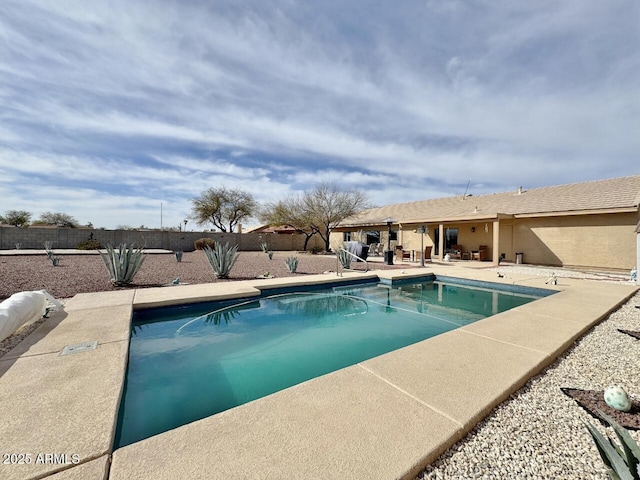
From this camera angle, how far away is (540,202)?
15000mm

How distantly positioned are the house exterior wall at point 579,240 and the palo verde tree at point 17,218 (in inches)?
1797

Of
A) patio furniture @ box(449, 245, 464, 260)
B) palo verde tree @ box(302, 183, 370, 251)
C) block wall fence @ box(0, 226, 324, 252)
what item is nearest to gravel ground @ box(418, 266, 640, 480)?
patio furniture @ box(449, 245, 464, 260)

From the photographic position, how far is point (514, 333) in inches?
160

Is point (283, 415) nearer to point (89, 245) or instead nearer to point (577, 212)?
point (577, 212)

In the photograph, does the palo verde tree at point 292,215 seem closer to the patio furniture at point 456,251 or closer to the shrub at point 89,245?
the patio furniture at point 456,251

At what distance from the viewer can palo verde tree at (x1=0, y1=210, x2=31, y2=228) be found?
101 feet

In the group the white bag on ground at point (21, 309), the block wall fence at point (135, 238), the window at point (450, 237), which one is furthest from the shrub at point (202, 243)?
the white bag on ground at point (21, 309)

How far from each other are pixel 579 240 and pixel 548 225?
138 cm

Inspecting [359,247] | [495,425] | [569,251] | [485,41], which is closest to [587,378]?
[495,425]

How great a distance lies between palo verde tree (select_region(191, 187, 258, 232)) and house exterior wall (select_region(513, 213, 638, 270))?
86.0 ft

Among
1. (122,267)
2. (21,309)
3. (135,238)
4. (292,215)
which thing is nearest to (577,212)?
(292,215)

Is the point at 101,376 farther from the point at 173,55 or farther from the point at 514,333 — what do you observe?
the point at 173,55

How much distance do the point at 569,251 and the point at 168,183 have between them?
29659 mm

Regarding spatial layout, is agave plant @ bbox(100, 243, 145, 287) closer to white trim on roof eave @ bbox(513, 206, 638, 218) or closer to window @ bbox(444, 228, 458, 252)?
white trim on roof eave @ bbox(513, 206, 638, 218)
